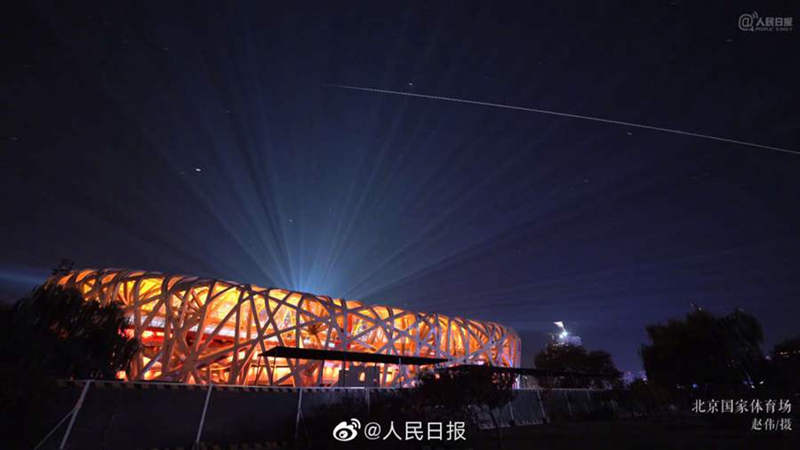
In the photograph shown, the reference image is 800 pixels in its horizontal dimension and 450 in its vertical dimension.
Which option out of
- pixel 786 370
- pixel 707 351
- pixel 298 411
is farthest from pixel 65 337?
pixel 786 370

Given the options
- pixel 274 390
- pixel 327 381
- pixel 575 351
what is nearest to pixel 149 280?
pixel 327 381

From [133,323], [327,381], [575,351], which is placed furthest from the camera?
[575,351]

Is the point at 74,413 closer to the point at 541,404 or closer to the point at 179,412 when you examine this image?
the point at 179,412

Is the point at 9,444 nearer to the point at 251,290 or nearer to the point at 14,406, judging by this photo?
the point at 14,406

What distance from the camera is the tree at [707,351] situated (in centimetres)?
3403

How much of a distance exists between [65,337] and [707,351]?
160 feet

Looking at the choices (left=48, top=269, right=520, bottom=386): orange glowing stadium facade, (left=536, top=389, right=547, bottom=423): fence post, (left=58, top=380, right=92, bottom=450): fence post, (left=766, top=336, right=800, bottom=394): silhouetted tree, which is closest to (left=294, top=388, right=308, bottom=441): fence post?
(left=58, top=380, right=92, bottom=450): fence post

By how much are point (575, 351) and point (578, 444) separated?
242 ft

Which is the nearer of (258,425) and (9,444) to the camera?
(9,444)

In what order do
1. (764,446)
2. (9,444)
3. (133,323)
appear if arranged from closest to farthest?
(9,444), (764,446), (133,323)

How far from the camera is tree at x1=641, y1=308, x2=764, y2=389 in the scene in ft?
112

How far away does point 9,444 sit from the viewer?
7527mm

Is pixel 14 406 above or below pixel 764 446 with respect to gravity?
above

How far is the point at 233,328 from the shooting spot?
122 feet
